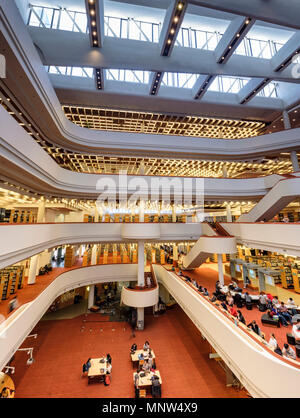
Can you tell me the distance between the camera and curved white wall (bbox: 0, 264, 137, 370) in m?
5.86

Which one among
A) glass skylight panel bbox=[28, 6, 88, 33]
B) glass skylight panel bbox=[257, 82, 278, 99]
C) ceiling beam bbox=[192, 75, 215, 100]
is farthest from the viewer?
glass skylight panel bbox=[257, 82, 278, 99]

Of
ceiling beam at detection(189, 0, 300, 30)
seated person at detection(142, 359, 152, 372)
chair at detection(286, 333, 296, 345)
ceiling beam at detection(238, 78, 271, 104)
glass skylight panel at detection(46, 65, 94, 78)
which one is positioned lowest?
seated person at detection(142, 359, 152, 372)

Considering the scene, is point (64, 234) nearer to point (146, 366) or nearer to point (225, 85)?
point (146, 366)

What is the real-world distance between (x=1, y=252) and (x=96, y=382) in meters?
→ 7.84

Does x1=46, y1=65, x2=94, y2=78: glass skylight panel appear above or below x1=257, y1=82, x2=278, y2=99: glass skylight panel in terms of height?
below

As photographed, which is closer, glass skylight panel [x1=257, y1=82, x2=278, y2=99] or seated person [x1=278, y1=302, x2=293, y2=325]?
seated person [x1=278, y1=302, x2=293, y2=325]

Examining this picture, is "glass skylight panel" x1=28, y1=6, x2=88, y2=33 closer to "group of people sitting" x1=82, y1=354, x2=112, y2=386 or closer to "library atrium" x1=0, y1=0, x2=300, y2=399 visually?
"library atrium" x1=0, y1=0, x2=300, y2=399

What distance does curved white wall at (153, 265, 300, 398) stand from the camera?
4660 mm

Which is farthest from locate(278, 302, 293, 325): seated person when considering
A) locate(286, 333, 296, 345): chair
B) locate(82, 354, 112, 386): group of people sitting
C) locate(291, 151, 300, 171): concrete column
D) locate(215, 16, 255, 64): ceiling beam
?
locate(215, 16, 255, 64): ceiling beam

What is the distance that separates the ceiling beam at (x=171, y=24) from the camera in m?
7.38

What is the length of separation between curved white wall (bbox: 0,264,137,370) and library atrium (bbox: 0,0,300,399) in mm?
77

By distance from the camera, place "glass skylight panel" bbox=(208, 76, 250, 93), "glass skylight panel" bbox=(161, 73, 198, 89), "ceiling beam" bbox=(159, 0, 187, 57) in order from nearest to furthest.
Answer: "ceiling beam" bbox=(159, 0, 187, 57) < "glass skylight panel" bbox=(161, 73, 198, 89) < "glass skylight panel" bbox=(208, 76, 250, 93)

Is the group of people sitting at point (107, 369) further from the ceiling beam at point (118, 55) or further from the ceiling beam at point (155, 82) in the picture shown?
the ceiling beam at point (155, 82)

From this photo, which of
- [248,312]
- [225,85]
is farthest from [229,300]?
[225,85]
